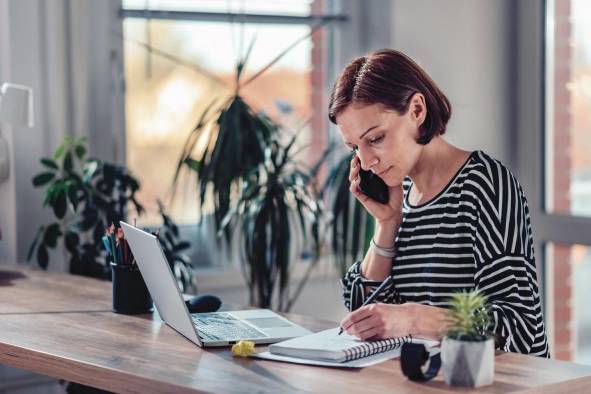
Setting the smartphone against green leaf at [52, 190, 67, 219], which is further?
green leaf at [52, 190, 67, 219]

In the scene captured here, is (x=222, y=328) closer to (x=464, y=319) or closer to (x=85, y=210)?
(x=464, y=319)

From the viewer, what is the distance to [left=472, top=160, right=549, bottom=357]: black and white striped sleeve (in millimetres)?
2082

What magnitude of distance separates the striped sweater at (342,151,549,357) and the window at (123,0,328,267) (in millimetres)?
1519

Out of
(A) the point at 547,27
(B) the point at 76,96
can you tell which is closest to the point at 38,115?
(B) the point at 76,96


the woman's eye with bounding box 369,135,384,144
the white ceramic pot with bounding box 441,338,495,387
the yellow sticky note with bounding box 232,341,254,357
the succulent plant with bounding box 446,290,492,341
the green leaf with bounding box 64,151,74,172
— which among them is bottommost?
the yellow sticky note with bounding box 232,341,254,357

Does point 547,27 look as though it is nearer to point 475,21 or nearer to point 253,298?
point 475,21

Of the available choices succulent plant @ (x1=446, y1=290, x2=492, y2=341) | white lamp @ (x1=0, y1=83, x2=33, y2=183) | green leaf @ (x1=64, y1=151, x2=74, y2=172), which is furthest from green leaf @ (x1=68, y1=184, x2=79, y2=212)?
succulent plant @ (x1=446, y1=290, x2=492, y2=341)

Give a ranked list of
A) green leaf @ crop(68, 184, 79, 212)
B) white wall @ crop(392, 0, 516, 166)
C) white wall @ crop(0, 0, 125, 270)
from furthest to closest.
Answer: white wall @ crop(392, 0, 516, 166) < white wall @ crop(0, 0, 125, 270) < green leaf @ crop(68, 184, 79, 212)

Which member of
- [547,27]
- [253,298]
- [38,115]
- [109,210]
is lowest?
[253,298]

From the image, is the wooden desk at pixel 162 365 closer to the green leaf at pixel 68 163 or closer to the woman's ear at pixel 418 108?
the woman's ear at pixel 418 108

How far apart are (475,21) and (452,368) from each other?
2739 millimetres

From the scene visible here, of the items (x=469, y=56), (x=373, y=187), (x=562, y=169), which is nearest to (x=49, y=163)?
(x=373, y=187)

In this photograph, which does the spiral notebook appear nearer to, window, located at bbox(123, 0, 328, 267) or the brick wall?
window, located at bbox(123, 0, 328, 267)

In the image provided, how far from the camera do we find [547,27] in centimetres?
420
